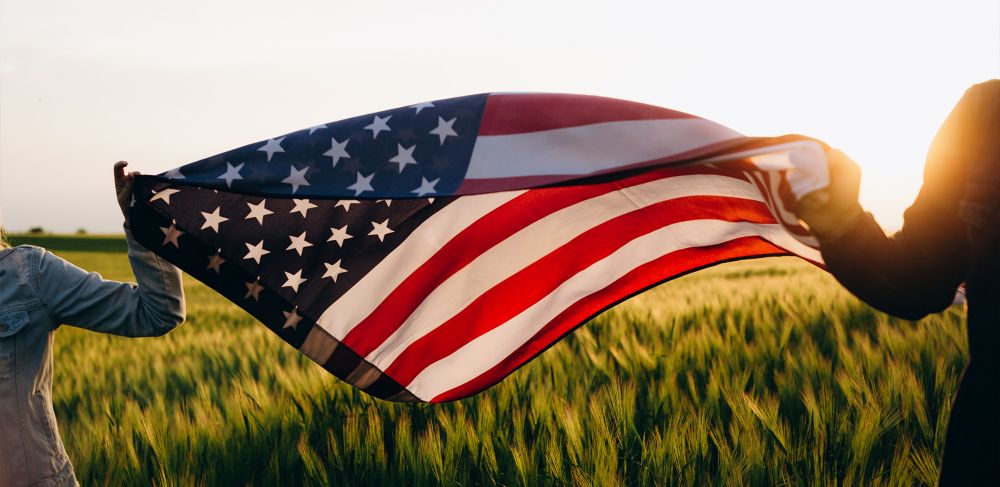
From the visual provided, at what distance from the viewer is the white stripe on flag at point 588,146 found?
6.39 ft

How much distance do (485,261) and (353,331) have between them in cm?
57

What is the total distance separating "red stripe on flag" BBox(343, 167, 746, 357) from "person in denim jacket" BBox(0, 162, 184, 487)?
0.69 meters

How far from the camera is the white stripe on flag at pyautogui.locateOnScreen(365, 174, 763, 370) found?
8.38 ft

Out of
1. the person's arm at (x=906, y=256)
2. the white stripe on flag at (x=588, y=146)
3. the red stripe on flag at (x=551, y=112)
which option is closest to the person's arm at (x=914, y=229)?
the person's arm at (x=906, y=256)

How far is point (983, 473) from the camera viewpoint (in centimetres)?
142

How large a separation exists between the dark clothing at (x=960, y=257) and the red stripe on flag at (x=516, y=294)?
1.03 metres

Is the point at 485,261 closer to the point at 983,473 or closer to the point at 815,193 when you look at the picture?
the point at 815,193

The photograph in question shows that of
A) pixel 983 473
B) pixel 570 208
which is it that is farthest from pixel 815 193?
pixel 570 208

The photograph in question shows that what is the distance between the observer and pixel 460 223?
254 centimetres

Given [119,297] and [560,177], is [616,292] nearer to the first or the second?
[560,177]

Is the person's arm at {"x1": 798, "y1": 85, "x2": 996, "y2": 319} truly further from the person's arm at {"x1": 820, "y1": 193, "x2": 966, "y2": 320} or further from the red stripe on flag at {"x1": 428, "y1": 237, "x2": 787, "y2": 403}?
the red stripe on flag at {"x1": 428, "y1": 237, "x2": 787, "y2": 403}

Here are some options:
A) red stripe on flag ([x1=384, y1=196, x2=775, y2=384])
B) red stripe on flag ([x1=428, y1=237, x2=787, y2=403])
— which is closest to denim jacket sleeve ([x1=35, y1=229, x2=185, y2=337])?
red stripe on flag ([x1=384, y1=196, x2=775, y2=384])

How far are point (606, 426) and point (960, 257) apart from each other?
1562mm

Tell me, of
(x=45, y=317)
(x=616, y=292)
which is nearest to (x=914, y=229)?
(x=616, y=292)
